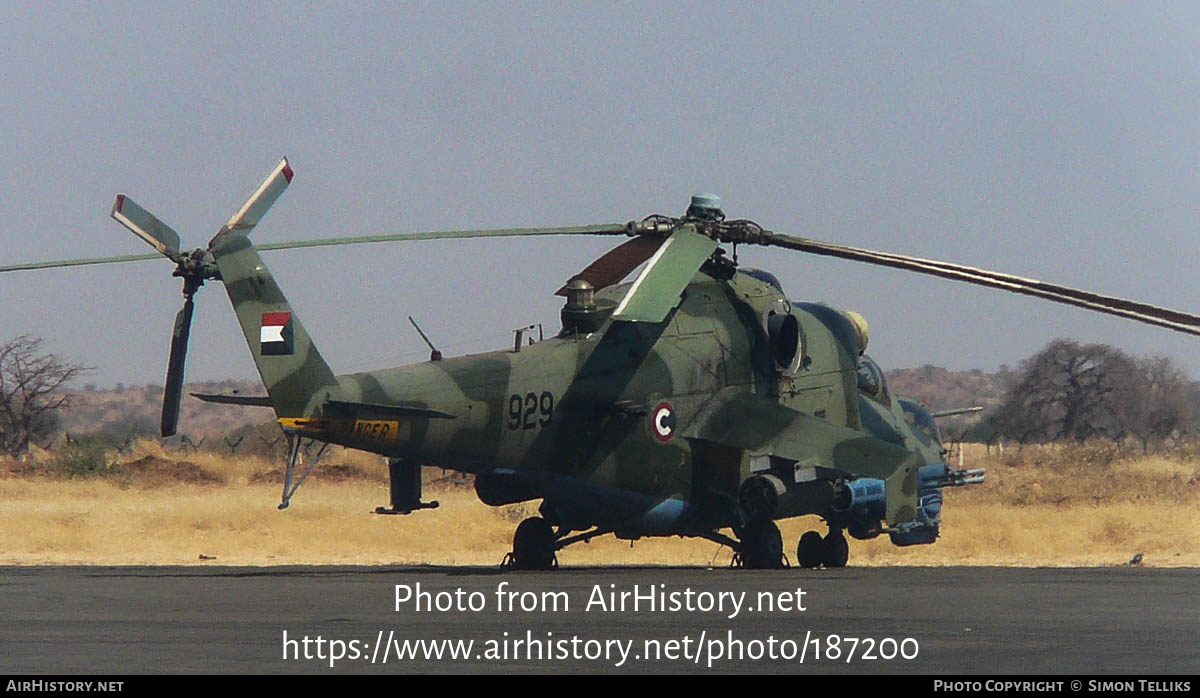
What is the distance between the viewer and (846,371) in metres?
31.4

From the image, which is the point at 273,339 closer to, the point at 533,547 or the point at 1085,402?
the point at 533,547

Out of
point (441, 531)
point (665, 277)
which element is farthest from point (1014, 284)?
point (441, 531)

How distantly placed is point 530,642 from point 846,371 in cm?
1625

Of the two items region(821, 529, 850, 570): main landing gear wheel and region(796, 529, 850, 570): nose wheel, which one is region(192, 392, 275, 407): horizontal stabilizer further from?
region(821, 529, 850, 570): main landing gear wheel

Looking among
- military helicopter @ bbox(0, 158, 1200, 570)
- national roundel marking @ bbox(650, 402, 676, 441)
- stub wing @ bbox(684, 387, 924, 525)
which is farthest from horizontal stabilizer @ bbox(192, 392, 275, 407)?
stub wing @ bbox(684, 387, 924, 525)

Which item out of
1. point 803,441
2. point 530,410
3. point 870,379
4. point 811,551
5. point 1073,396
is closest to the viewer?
point 530,410

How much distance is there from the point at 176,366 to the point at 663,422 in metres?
8.52

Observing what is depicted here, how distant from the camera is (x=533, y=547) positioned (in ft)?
94.6

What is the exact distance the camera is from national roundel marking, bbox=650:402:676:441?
27.9 meters

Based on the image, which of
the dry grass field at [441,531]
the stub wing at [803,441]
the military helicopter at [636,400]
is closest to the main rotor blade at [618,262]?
the military helicopter at [636,400]

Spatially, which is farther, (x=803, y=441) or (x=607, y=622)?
(x=803, y=441)

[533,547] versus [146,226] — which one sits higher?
[146,226]

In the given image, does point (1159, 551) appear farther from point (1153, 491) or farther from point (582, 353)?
point (582, 353)

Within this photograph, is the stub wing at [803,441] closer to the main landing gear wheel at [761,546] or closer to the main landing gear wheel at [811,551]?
the main landing gear wheel at [761,546]
